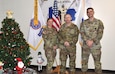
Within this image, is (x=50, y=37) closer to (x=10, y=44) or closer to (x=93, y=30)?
(x=93, y=30)

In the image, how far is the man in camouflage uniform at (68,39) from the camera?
4.83m

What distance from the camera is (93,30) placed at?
4.66m

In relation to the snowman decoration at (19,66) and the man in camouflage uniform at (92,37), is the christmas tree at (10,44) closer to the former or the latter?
the snowman decoration at (19,66)

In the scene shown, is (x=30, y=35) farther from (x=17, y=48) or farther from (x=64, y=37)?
(x=17, y=48)

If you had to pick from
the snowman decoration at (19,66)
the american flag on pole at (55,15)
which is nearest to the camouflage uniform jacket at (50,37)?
the american flag on pole at (55,15)

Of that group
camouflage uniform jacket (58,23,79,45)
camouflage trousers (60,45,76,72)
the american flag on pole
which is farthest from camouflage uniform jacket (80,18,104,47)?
the american flag on pole

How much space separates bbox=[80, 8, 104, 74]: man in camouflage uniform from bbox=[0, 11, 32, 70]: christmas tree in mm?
1431

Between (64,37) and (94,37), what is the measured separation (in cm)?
67

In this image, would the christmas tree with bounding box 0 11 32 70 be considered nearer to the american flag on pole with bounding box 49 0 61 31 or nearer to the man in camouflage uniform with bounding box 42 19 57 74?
the man in camouflage uniform with bounding box 42 19 57 74

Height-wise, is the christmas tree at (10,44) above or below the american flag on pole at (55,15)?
below

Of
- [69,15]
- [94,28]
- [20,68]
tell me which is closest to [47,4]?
[69,15]

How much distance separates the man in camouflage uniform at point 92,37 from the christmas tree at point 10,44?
143 cm

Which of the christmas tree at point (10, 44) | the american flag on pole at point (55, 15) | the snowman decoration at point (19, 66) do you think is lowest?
the snowman decoration at point (19, 66)

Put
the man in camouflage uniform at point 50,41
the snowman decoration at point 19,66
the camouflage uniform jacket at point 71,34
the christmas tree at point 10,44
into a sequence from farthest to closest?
the man in camouflage uniform at point 50,41 < the camouflage uniform jacket at point 71,34 < the christmas tree at point 10,44 < the snowman decoration at point 19,66
